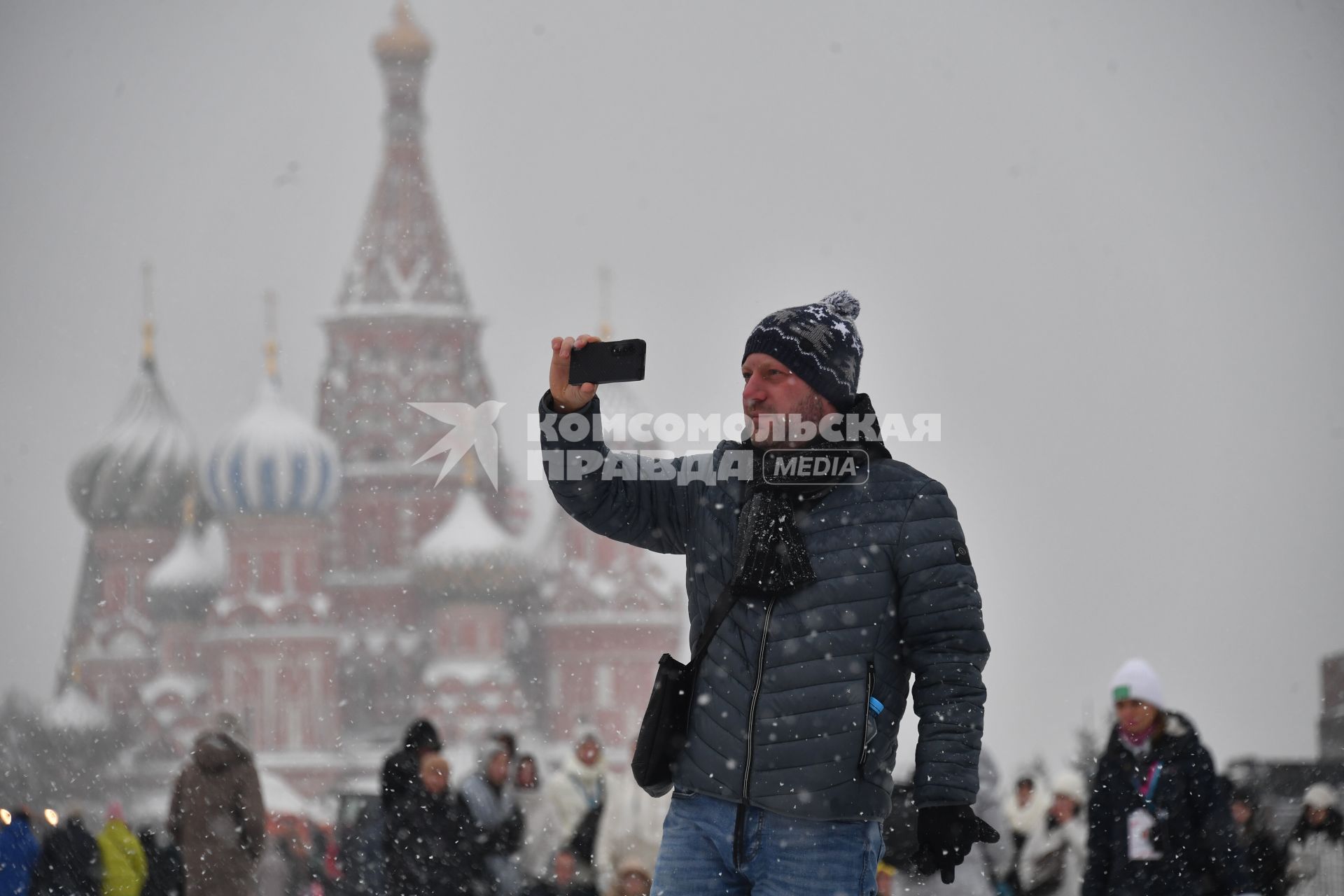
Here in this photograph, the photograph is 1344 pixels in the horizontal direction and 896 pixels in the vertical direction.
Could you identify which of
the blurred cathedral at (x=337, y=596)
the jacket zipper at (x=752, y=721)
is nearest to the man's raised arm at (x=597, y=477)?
the jacket zipper at (x=752, y=721)

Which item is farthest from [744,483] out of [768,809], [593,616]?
[593,616]

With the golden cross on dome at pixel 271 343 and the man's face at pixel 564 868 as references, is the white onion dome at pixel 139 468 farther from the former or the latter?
the man's face at pixel 564 868

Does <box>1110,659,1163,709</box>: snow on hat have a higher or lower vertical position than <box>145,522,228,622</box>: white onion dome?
lower

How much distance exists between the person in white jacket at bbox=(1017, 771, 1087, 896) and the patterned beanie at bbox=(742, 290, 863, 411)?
13.2 feet

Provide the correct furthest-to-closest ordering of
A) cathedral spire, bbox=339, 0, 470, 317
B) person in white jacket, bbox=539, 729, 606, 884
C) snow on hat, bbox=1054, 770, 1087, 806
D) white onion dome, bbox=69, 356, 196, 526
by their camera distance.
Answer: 1. cathedral spire, bbox=339, 0, 470, 317
2. white onion dome, bbox=69, 356, 196, 526
3. person in white jacket, bbox=539, 729, 606, 884
4. snow on hat, bbox=1054, 770, 1087, 806

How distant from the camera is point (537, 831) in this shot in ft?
25.0

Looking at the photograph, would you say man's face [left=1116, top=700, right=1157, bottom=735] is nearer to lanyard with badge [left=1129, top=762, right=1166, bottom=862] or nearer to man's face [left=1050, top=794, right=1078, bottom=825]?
lanyard with badge [left=1129, top=762, right=1166, bottom=862]

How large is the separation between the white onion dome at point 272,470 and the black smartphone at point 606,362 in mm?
52808

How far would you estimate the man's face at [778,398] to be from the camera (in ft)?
8.62

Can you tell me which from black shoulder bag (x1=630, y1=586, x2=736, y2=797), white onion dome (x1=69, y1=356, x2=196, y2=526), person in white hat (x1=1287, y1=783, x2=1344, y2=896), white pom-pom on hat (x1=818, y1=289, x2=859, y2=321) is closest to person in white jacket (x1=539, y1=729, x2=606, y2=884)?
person in white hat (x1=1287, y1=783, x2=1344, y2=896)

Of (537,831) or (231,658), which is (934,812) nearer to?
(537,831)

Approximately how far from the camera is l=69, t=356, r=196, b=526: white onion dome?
189 ft

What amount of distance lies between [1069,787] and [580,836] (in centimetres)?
159

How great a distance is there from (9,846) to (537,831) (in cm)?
174
